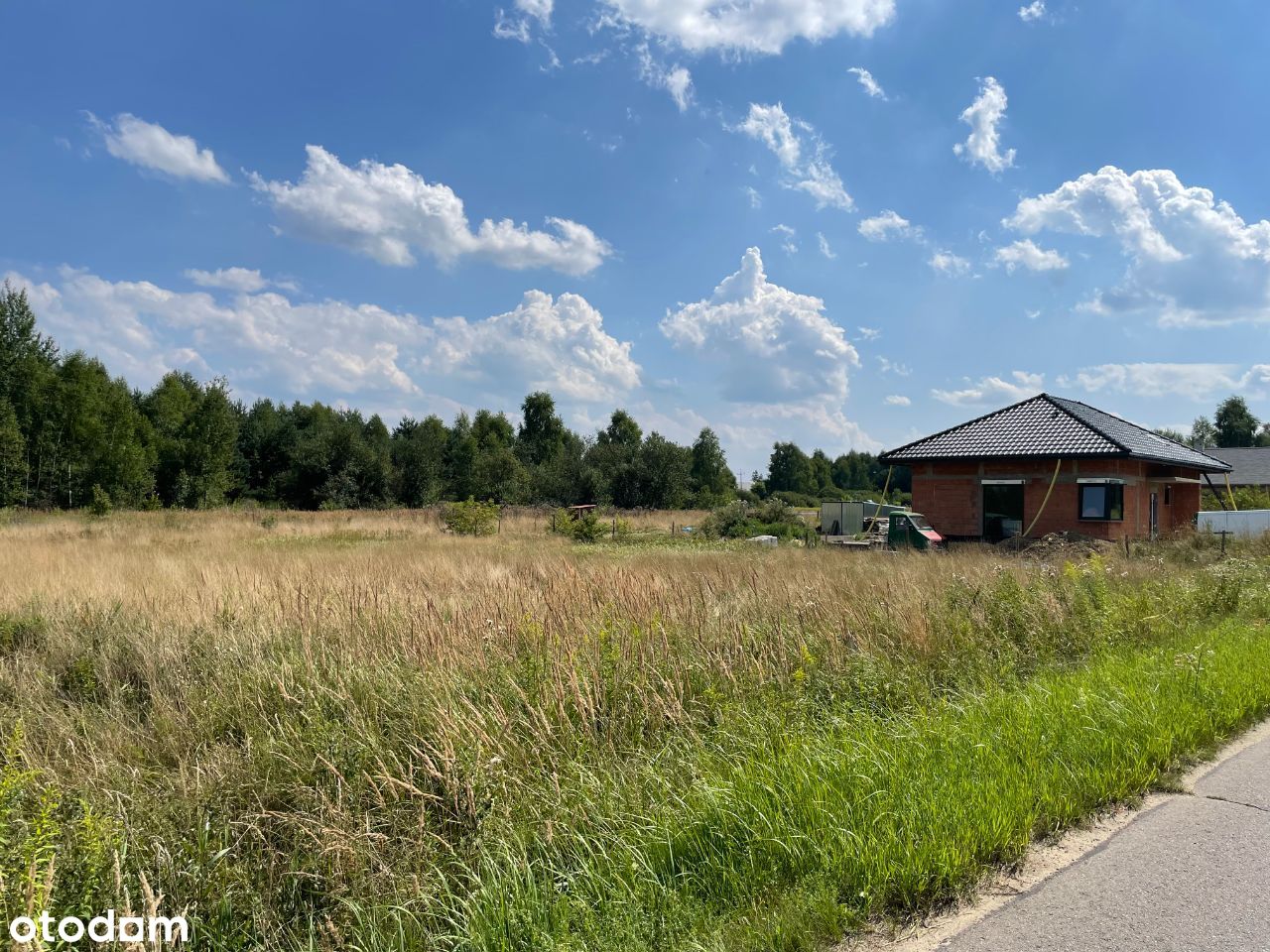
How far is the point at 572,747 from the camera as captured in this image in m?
4.85

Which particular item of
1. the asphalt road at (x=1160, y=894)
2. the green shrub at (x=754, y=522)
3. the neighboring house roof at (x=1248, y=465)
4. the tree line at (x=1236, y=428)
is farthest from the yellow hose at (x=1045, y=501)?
the tree line at (x=1236, y=428)

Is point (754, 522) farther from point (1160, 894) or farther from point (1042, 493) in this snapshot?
point (1160, 894)

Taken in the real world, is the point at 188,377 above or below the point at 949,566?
above

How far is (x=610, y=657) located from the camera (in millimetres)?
5863

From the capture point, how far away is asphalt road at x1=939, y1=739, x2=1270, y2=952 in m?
3.03

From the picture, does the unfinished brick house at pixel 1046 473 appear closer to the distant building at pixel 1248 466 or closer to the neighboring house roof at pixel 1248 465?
the distant building at pixel 1248 466

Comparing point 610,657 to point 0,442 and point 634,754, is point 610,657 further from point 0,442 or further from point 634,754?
point 0,442

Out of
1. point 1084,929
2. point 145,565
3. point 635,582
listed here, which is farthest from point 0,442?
point 1084,929

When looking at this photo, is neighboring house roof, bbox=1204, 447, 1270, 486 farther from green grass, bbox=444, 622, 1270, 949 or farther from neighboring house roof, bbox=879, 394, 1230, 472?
green grass, bbox=444, 622, 1270, 949

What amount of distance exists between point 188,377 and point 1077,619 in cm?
7672

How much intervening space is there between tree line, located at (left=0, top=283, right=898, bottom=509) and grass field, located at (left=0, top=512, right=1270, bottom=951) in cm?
3816

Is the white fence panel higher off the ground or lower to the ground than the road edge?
higher

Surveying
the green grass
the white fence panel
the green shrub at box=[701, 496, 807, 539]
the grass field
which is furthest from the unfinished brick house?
the green grass

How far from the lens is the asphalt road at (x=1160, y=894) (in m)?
3.03
